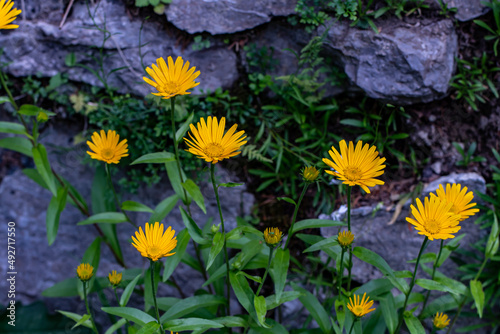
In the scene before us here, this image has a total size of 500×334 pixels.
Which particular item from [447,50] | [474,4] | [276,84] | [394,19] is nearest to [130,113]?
[276,84]

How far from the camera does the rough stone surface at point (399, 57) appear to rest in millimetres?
2414

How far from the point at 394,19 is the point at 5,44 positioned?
2.38m

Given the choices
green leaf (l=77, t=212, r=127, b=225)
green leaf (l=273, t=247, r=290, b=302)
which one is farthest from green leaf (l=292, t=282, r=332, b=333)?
green leaf (l=77, t=212, r=127, b=225)

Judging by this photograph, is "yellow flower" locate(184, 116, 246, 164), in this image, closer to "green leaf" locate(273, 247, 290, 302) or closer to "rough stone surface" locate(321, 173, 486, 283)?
"green leaf" locate(273, 247, 290, 302)

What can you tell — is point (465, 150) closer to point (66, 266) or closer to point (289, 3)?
point (289, 3)

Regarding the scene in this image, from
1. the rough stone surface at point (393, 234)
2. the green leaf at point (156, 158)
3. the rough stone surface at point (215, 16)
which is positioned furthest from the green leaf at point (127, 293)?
the rough stone surface at point (215, 16)

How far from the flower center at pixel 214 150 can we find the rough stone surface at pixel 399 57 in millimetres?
1194

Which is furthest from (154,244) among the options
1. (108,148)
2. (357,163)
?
(357,163)

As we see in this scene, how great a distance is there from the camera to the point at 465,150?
257 cm

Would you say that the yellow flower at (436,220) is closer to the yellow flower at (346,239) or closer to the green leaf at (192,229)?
the yellow flower at (346,239)

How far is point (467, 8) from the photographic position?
249 cm

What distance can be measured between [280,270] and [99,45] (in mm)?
1813

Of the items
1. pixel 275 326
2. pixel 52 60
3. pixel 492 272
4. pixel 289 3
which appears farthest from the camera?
pixel 52 60

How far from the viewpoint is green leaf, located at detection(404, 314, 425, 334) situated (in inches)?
70.7
